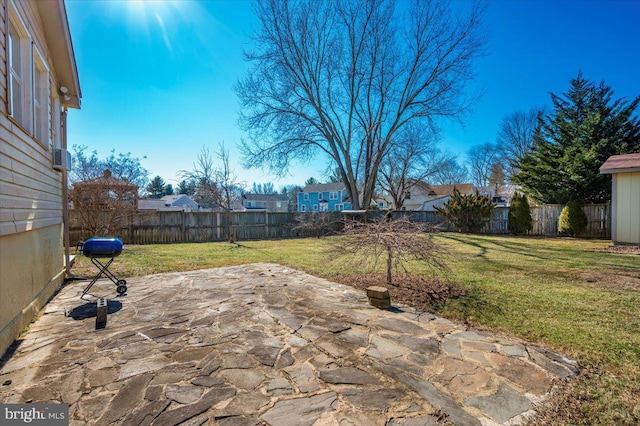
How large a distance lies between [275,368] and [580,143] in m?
17.6

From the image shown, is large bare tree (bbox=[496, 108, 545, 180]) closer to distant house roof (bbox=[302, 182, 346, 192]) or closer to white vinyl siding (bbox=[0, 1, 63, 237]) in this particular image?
distant house roof (bbox=[302, 182, 346, 192])

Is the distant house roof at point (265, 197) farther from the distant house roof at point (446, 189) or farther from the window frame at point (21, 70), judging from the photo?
the window frame at point (21, 70)

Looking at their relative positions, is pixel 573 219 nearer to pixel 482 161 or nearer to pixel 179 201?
pixel 482 161

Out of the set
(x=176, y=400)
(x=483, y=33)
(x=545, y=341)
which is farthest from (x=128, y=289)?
(x=483, y=33)

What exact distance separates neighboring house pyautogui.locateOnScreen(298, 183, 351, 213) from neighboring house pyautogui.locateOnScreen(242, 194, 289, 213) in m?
5.11

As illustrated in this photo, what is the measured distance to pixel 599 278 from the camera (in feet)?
17.3

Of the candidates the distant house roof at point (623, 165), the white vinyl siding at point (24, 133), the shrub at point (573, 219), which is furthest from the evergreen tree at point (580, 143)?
the white vinyl siding at point (24, 133)

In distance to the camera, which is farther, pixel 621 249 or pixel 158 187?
pixel 158 187

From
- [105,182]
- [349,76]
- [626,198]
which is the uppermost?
[349,76]

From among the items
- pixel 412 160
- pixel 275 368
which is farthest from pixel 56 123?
pixel 412 160

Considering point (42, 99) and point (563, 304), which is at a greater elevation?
point (42, 99)

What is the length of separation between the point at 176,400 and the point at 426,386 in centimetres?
163

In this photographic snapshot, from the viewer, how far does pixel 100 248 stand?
3887mm
